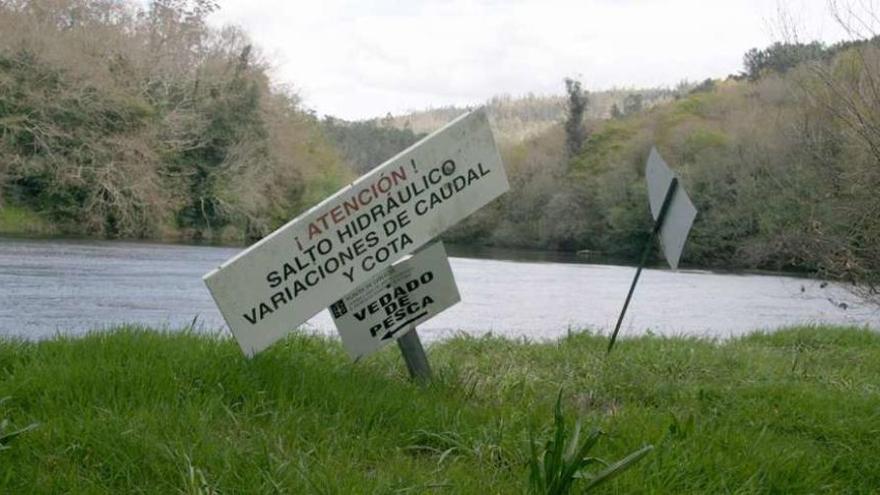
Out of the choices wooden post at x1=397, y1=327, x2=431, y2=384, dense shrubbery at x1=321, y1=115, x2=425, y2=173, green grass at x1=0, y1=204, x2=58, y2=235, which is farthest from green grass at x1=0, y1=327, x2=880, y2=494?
dense shrubbery at x1=321, y1=115, x2=425, y2=173

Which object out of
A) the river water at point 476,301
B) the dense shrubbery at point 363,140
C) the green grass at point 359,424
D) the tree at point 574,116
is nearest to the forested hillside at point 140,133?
the dense shrubbery at point 363,140

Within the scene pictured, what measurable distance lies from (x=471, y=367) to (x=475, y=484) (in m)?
2.88

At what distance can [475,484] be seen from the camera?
3707 millimetres

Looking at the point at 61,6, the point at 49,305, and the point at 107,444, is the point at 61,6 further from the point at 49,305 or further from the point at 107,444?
the point at 107,444

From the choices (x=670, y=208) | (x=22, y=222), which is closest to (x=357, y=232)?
(x=670, y=208)

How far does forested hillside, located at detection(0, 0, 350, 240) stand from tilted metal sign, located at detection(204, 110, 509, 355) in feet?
141

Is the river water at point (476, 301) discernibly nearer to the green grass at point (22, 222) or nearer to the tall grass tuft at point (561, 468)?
the tall grass tuft at point (561, 468)

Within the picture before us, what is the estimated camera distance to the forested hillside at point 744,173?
1065cm

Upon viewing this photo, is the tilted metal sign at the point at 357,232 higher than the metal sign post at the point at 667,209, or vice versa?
the tilted metal sign at the point at 357,232

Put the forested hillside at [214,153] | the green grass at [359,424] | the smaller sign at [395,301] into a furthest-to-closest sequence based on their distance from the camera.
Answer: the forested hillside at [214,153]
the smaller sign at [395,301]
the green grass at [359,424]

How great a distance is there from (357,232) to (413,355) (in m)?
0.90

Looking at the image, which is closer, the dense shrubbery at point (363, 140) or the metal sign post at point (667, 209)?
the metal sign post at point (667, 209)

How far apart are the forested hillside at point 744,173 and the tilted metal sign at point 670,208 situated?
306cm

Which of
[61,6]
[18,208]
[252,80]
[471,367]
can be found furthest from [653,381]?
[61,6]
